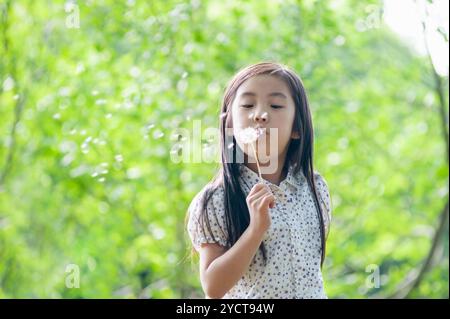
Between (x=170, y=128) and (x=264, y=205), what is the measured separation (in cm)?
137

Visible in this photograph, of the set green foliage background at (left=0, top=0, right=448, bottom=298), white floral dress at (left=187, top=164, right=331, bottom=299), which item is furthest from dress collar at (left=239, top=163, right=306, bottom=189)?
green foliage background at (left=0, top=0, right=448, bottom=298)

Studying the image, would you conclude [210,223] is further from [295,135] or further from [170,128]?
[170,128]

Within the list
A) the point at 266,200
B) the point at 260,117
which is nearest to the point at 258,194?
the point at 266,200

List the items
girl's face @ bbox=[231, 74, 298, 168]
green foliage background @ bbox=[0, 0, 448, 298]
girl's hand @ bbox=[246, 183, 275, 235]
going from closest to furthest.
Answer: girl's hand @ bbox=[246, 183, 275, 235] → girl's face @ bbox=[231, 74, 298, 168] → green foliage background @ bbox=[0, 0, 448, 298]

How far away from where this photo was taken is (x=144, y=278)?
3168 millimetres

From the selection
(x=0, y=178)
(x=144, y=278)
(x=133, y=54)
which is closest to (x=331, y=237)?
(x=144, y=278)

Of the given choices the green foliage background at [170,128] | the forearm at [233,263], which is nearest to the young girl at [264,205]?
the forearm at [233,263]

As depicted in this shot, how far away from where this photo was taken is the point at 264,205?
44.7 inches

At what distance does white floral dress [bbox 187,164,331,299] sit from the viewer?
1217 millimetres

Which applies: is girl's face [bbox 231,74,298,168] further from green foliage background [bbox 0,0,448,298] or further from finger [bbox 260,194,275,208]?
green foliage background [bbox 0,0,448,298]

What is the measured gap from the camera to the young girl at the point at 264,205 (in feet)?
3.80

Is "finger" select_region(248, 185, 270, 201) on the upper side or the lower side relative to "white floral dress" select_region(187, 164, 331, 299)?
upper
